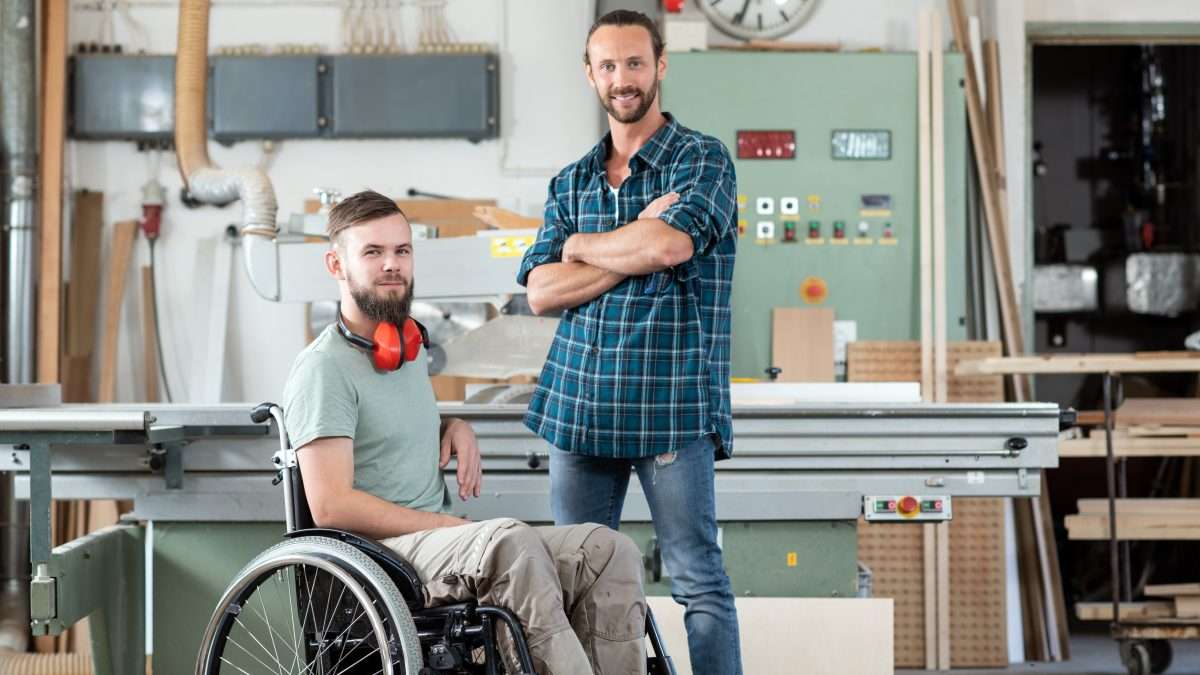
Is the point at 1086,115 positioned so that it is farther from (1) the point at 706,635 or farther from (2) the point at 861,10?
(1) the point at 706,635

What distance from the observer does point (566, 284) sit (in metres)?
2.56

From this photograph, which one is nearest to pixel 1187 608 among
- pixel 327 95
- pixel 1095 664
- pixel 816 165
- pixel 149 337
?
pixel 1095 664

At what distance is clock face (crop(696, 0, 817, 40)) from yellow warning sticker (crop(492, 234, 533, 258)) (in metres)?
2.22

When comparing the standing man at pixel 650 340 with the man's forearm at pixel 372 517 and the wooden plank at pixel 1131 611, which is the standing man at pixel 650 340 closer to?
the man's forearm at pixel 372 517

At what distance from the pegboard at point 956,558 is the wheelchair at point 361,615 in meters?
2.64

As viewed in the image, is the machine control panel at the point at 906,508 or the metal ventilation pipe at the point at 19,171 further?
the metal ventilation pipe at the point at 19,171

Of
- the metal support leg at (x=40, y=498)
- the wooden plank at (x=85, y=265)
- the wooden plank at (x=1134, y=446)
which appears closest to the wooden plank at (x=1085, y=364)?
the wooden plank at (x=1134, y=446)

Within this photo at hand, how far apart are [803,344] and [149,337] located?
245 cm

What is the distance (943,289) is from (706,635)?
8.93 feet

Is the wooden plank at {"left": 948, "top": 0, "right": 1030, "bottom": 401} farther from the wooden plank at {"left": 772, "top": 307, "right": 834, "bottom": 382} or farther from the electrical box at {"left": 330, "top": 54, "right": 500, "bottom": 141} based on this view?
the electrical box at {"left": 330, "top": 54, "right": 500, "bottom": 141}

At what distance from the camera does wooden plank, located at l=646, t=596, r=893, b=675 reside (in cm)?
321

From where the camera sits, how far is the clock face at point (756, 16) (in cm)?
520

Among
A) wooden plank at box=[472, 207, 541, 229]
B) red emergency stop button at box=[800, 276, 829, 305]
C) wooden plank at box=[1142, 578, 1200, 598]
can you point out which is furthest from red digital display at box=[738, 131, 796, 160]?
wooden plank at box=[1142, 578, 1200, 598]

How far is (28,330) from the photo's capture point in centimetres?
507
